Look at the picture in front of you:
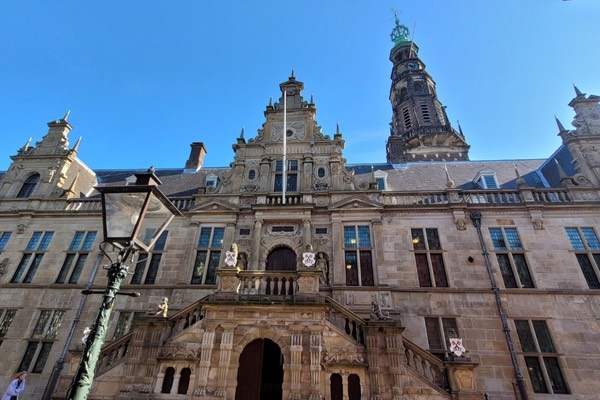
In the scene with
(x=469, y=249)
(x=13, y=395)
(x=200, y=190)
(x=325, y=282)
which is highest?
(x=200, y=190)

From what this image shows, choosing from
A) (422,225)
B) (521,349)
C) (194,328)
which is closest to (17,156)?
(194,328)

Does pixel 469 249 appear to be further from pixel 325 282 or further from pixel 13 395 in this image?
pixel 13 395

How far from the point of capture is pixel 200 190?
60.7 feet

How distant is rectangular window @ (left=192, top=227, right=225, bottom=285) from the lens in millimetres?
15867

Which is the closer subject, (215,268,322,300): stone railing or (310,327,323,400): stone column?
(310,327,323,400): stone column

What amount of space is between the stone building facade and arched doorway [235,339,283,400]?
63 millimetres

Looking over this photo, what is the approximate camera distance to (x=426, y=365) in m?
10.6

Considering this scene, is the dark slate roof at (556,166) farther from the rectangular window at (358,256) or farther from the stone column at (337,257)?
the stone column at (337,257)

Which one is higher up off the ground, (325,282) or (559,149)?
(559,149)

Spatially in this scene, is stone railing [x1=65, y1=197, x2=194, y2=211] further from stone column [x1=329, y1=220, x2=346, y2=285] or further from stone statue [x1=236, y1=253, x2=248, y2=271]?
stone column [x1=329, y1=220, x2=346, y2=285]

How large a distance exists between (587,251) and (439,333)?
8.00 metres

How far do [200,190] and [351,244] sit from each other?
8.81 m

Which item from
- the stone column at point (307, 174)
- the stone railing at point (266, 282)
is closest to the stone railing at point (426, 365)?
the stone railing at point (266, 282)

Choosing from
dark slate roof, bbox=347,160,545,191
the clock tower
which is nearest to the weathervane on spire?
the clock tower
